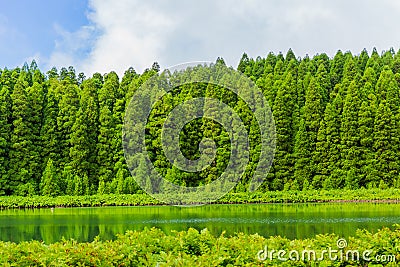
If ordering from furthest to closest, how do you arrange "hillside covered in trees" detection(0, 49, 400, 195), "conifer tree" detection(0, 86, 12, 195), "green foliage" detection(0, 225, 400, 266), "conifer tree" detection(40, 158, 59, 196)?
"hillside covered in trees" detection(0, 49, 400, 195) → "conifer tree" detection(0, 86, 12, 195) → "conifer tree" detection(40, 158, 59, 196) → "green foliage" detection(0, 225, 400, 266)

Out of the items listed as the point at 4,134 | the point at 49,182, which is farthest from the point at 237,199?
the point at 4,134

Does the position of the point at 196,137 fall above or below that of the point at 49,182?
above

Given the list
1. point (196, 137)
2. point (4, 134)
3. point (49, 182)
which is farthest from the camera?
point (196, 137)

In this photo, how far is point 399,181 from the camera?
98.7ft

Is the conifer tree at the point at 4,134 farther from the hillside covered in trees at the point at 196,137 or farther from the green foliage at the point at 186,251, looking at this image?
the green foliage at the point at 186,251

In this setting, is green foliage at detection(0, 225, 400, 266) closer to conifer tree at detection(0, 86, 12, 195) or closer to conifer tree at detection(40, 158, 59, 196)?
conifer tree at detection(40, 158, 59, 196)

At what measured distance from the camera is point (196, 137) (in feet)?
115

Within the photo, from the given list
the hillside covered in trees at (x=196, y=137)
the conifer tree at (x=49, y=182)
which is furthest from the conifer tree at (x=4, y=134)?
the conifer tree at (x=49, y=182)

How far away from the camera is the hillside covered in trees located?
31078mm

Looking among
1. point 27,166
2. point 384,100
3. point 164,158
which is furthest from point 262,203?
point 27,166

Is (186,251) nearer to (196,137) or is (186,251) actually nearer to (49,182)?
(49,182)

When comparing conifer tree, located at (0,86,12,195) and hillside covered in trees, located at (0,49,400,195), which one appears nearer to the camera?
conifer tree, located at (0,86,12,195)

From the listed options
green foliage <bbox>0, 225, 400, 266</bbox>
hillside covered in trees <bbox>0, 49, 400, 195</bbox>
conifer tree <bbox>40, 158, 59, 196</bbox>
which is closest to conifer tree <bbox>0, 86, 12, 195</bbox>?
hillside covered in trees <bbox>0, 49, 400, 195</bbox>

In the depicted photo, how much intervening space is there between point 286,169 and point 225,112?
5.24m
